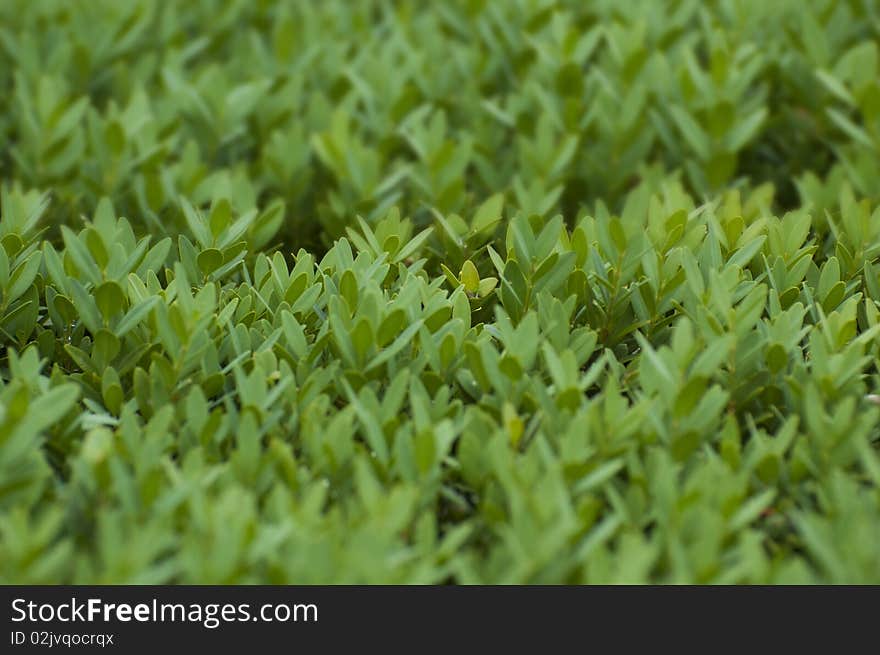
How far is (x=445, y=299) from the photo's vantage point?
278 centimetres

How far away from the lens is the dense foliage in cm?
218

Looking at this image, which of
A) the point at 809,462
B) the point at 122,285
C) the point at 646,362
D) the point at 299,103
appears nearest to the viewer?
the point at 809,462

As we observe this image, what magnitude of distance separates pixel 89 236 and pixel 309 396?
2.73 ft

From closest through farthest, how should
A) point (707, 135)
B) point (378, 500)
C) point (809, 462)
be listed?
1. point (378, 500)
2. point (809, 462)
3. point (707, 135)

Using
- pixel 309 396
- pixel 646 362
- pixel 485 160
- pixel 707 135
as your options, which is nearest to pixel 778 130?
pixel 707 135

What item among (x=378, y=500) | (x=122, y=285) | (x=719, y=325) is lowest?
(x=719, y=325)

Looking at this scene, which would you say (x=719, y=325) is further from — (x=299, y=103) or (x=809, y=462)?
(x=299, y=103)

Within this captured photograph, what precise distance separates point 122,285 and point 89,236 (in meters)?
0.19

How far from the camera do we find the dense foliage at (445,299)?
85.7 inches

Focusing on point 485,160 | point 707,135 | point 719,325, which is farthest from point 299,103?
Result: point 719,325

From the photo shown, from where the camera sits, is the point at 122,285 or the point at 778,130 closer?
the point at 122,285

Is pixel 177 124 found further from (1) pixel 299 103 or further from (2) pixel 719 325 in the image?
(2) pixel 719 325

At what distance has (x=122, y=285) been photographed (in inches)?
112

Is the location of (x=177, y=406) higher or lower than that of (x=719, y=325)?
higher
